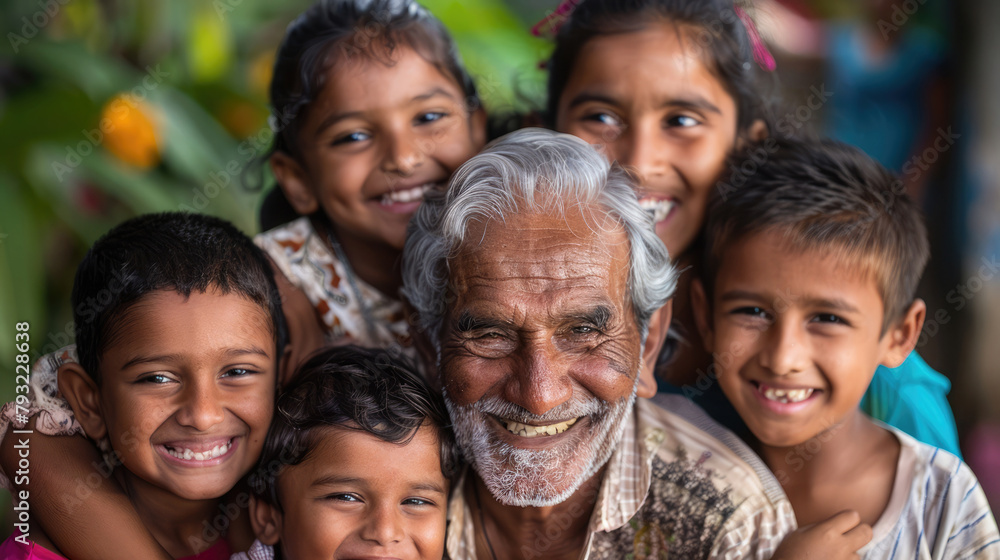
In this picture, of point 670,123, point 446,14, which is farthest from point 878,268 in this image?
point 446,14

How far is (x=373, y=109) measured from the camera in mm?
2594

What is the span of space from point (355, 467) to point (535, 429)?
0.49m

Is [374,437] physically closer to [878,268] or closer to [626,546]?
[626,546]

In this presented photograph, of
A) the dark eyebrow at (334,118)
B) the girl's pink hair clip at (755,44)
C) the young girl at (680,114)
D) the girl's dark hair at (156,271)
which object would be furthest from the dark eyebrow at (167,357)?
the girl's pink hair clip at (755,44)

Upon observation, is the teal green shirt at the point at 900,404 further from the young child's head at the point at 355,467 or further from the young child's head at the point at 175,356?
the young child's head at the point at 175,356

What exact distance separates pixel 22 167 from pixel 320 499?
9.31 ft

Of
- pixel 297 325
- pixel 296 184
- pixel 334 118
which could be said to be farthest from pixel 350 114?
pixel 297 325

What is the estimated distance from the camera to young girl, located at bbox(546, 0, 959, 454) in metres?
2.58

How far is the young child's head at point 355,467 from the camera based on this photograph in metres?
2.04

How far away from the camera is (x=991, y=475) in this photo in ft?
15.3

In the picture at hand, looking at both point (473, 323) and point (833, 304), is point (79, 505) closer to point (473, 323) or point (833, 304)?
point (473, 323)

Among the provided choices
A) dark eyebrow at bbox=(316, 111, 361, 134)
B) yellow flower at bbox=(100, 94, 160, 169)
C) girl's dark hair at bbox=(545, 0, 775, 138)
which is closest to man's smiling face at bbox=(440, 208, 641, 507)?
dark eyebrow at bbox=(316, 111, 361, 134)

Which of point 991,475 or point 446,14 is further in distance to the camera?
point 446,14

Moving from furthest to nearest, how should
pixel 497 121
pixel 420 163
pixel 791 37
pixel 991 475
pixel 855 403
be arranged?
pixel 791 37, pixel 991 475, pixel 497 121, pixel 420 163, pixel 855 403
